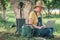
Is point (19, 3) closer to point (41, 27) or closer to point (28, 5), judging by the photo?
point (28, 5)

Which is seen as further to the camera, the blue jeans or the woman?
the blue jeans

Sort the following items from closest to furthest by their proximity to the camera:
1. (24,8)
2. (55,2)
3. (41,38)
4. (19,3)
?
(41,38), (19,3), (24,8), (55,2)

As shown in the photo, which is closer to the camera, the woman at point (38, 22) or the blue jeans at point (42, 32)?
the woman at point (38, 22)

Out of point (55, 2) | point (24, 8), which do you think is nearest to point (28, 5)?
point (24, 8)

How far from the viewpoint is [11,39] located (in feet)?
31.2

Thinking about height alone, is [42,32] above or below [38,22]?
below

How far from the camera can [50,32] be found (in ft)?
31.4

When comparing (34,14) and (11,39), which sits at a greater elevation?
(34,14)

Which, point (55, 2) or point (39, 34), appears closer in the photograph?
point (39, 34)

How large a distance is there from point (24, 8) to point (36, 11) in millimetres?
3882

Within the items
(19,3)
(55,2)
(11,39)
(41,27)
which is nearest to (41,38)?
(41,27)

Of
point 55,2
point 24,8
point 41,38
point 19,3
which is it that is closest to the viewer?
point 41,38

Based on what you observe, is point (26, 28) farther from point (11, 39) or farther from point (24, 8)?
point (24, 8)

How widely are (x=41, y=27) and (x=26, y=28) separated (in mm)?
583
